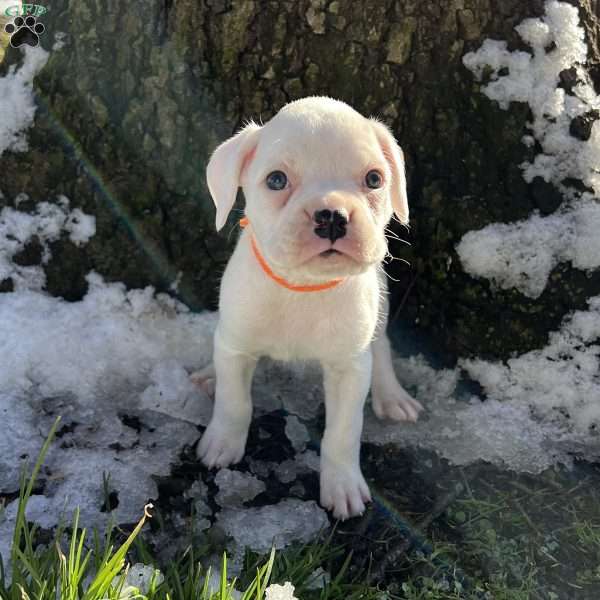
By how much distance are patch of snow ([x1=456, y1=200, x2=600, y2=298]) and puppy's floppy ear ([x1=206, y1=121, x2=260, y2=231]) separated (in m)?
1.36

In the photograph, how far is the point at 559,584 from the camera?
2797 millimetres

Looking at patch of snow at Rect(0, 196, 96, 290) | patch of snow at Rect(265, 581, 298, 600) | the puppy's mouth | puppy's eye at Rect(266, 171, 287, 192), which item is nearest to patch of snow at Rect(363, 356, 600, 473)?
patch of snow at Rect(265, 581, 298, 600)

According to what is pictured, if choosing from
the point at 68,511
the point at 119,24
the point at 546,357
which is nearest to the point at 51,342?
the point at 68,511

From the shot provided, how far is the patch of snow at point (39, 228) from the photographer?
12.4ft

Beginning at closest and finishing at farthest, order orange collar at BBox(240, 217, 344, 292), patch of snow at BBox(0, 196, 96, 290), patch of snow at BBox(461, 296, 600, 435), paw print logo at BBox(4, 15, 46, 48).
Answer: orange collar at BBox(240, 217, 344, 292) < patch of snow at BBox(461, 296, 600, 435) < paw print logo at BBox(4, 15, 46, 48) < patch of snow at BBox(0, 196, 96, 290)

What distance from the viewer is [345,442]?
306cm

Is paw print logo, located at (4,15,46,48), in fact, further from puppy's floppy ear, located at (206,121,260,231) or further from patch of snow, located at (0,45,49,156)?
puppy's floppy ear, located at (206,121,260,231)

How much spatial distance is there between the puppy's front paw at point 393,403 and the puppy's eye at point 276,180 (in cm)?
144

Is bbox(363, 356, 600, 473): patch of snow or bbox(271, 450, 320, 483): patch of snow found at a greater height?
bbox(363, 356, 600, 473): patch of snow

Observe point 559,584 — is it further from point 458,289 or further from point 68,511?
point 68,511

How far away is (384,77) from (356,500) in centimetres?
188

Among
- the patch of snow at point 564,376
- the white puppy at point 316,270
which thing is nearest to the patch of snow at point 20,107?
the white puppy at point 316,270

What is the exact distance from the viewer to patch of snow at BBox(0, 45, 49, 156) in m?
3.69

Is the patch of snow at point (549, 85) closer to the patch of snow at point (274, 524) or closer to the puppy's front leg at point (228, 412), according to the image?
the puppy's front leg at point (228, 412)
